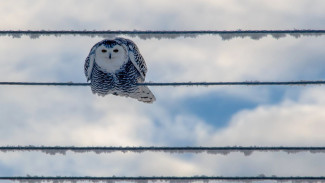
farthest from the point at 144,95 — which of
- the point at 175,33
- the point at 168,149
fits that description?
the point at 168,149

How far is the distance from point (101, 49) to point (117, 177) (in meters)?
3.02

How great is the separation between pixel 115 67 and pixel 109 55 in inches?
8.4

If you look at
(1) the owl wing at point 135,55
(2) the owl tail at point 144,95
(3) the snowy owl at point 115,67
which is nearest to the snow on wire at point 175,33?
(3) the snowy owl at point 115,67

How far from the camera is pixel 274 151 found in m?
4.75

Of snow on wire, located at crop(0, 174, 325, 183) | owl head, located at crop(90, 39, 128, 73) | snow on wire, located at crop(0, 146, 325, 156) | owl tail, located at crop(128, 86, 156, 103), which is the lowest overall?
snow on wire, located at crop(0, 174, 325, 183)

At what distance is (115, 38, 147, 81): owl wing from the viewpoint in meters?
7.85

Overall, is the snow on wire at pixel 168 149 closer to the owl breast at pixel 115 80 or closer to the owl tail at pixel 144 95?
the owl breast at pixel 115 80

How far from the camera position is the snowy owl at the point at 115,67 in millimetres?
7656

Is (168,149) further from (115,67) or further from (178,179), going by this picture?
(115,67)

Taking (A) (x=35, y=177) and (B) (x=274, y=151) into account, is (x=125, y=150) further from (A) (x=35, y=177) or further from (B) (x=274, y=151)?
(B) (x=274, y=151)

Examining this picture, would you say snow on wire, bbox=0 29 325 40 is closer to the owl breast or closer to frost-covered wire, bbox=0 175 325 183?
frost-covered wire, bbox=0 175 325 183

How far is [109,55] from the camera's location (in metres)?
7.57

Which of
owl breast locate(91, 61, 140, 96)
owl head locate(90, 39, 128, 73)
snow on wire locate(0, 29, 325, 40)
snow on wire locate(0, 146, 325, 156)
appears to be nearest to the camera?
snow on wire locate(0, 146, 325, 156)

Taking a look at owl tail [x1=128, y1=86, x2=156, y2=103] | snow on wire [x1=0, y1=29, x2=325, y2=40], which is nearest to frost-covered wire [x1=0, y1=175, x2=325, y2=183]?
snow on wire [x1=0, y1=29, x2=325, y2=40]
